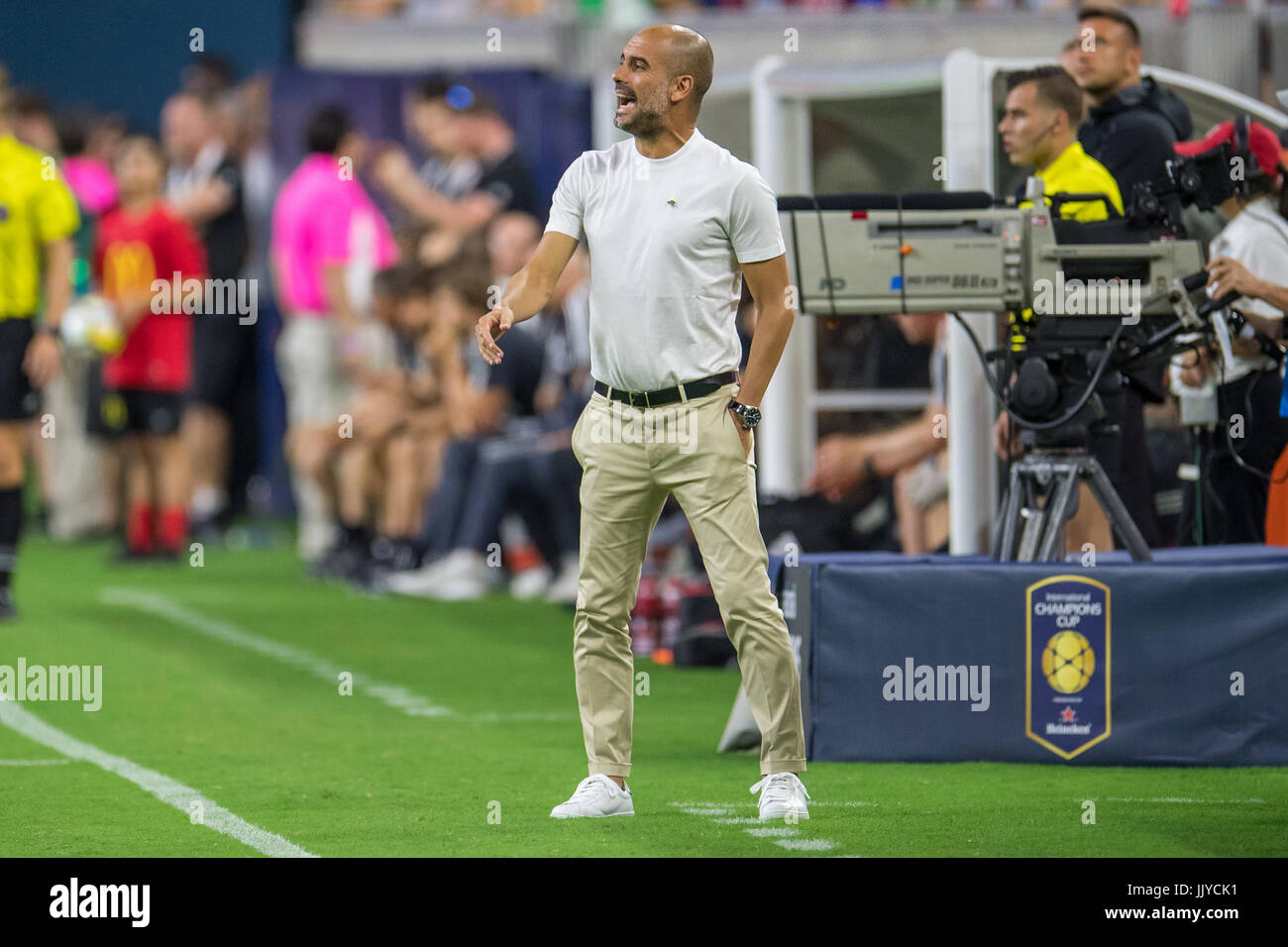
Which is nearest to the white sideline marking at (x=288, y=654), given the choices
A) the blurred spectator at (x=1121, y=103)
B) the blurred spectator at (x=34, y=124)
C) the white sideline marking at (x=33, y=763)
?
the white sideline marking at (x=33, y=763)

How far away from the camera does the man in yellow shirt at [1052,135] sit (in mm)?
8661

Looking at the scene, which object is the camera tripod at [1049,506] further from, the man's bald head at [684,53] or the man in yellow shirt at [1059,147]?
the man's bald head at [684,53]

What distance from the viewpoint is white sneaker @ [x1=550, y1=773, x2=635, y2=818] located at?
6.29 metres

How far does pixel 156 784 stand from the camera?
23.2ft

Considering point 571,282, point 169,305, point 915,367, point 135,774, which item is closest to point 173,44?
point 169,305

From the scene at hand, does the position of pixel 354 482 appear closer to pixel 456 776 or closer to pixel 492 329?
pixel 456 776

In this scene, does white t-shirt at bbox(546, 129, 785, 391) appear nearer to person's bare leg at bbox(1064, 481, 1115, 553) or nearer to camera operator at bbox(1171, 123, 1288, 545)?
camera operator at bbox(1171, 123, 1288, 545)

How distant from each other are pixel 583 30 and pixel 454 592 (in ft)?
18.2

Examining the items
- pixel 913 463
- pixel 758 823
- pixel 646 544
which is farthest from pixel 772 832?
pixel 913 463

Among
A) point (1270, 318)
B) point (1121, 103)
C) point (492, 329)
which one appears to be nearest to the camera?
point (492, 329)

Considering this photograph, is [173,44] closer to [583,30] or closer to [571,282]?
[583,30]

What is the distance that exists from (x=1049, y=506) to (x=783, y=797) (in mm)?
1847

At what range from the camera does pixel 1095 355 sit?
766 centimetres

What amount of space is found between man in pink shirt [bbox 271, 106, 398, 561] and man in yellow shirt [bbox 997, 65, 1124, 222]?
7086mm
